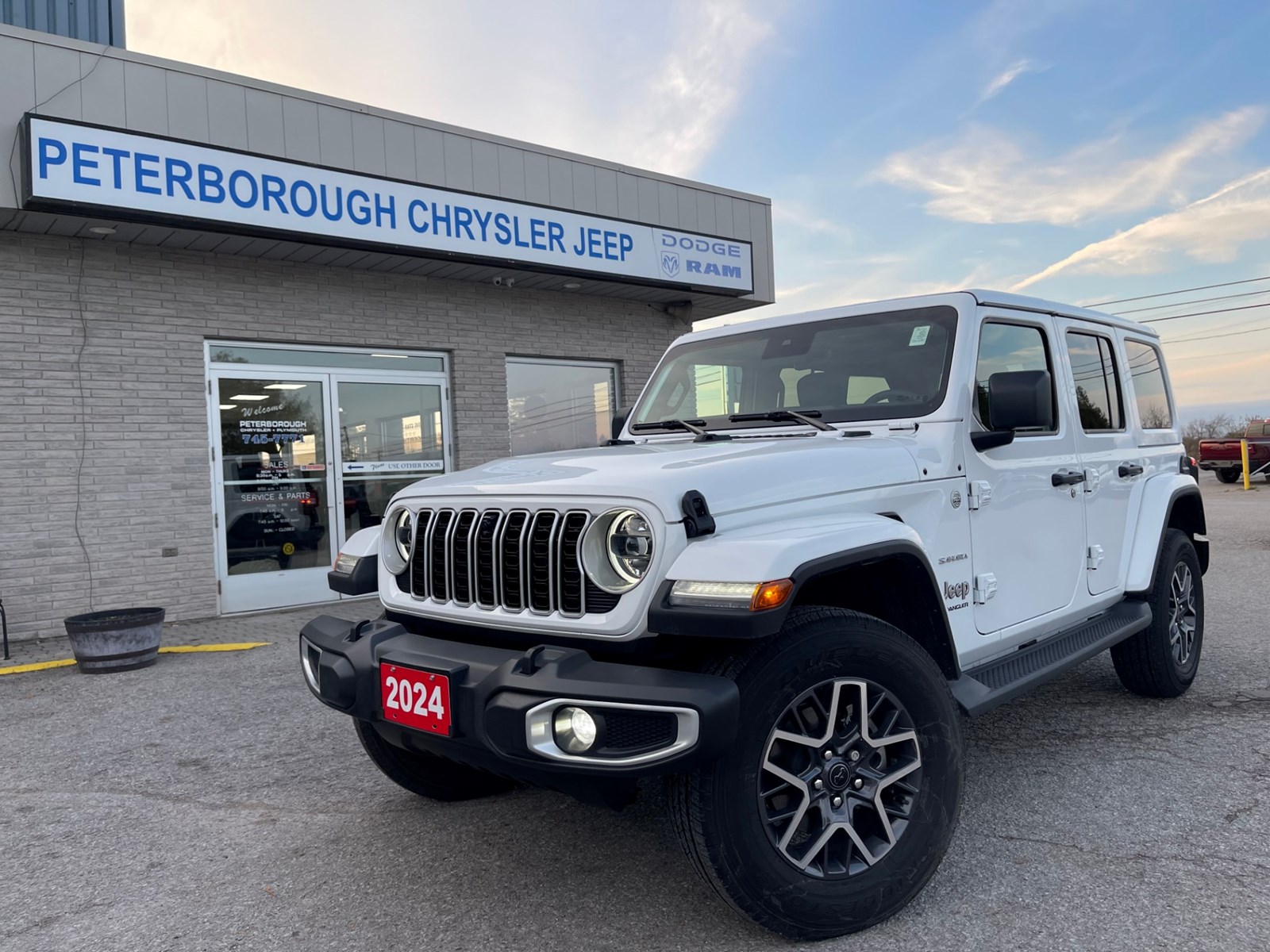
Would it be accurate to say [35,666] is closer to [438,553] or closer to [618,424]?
[618,424]

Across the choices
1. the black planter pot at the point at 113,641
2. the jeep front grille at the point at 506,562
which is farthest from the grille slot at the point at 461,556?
the black planter pot at the point at 113,641

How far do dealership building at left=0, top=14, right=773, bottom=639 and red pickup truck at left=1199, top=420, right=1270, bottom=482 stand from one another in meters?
18.6

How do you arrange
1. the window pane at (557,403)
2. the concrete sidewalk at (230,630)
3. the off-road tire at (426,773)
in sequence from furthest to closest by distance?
the window pane at (557,403), the concrete sidewalk at (230,630), the off-road tire at (426,773)

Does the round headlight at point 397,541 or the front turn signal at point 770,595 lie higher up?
the round headlight at point 397,541

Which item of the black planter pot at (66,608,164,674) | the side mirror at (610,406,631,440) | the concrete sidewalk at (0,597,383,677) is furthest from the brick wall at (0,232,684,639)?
the side mirror at (610,406,631,440)

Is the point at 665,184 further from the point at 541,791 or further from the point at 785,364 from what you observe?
the point at 541,791

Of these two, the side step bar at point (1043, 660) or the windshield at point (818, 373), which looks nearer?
the side step bar at point (1043, 660)

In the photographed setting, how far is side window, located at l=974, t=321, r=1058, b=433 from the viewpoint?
346 cm

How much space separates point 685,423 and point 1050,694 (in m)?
2.72

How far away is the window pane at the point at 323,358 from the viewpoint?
8695 mm

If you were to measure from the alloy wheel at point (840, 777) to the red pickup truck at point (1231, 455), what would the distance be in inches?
970

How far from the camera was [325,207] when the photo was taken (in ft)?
26.6

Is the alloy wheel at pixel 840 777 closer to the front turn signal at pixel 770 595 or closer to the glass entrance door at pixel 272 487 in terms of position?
the front turn signal at pixel 770 595

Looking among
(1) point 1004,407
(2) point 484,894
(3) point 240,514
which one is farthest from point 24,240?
(1) point 1004,407
